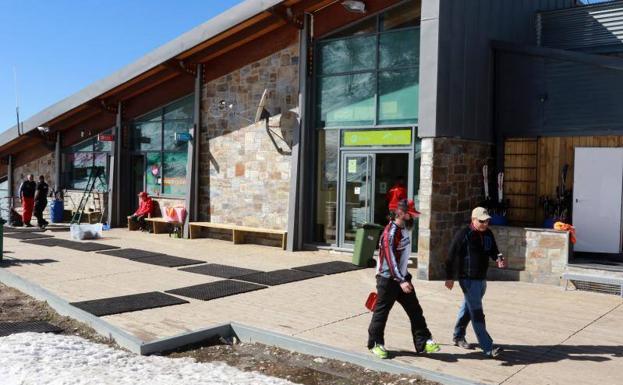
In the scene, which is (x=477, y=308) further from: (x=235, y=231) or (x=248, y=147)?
(x=248, y=147)

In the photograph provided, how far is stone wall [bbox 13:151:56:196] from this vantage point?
21203 mm

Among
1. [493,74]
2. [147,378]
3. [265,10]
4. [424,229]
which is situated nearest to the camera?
[147,378]

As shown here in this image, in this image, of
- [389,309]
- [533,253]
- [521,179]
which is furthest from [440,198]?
[389,309]

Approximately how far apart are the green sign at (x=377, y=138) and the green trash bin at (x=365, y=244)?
5.97ft

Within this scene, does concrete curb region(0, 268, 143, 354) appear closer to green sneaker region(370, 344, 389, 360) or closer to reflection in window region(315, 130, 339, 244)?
green sneaker region(370, 344, 389, 360)

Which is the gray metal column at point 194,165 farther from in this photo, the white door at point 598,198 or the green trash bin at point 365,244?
the white door at point 598,198

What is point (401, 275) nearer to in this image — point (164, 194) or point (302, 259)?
point (302, 259)

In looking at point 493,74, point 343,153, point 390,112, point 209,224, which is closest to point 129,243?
point 209,224

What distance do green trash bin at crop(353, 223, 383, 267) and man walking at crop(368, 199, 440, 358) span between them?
18.8 ft

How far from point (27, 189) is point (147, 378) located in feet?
49.5

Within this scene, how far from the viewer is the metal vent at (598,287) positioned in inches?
379

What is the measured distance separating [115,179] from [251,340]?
43.6 ft

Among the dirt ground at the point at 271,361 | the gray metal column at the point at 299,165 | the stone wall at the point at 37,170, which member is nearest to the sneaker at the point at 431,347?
the dirt ground at the point at 271,361

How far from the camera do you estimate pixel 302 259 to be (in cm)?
1275
